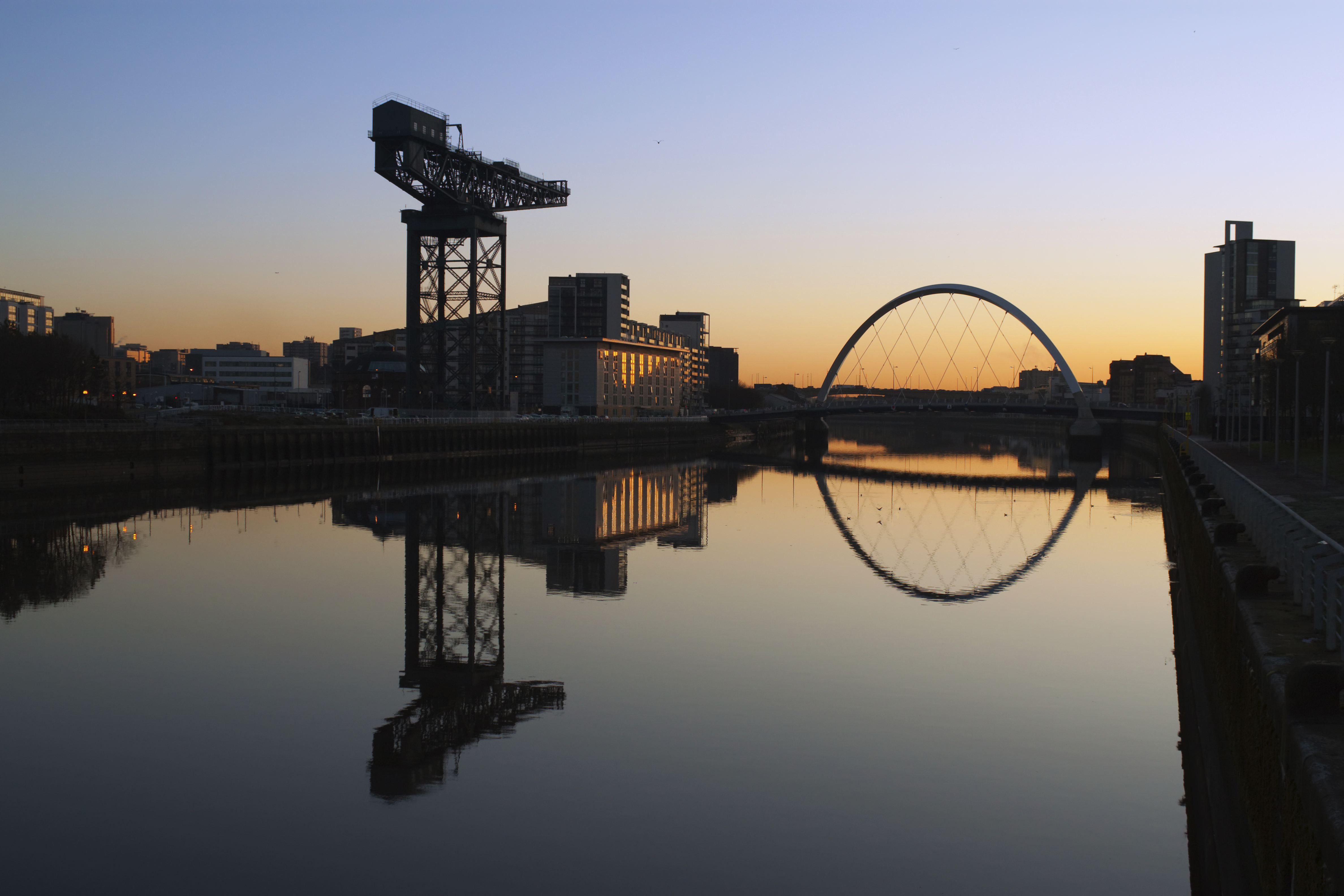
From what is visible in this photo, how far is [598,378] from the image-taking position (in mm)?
130125

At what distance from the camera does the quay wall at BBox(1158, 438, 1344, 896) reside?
5.62m

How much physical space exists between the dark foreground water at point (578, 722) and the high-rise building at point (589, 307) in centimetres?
12855

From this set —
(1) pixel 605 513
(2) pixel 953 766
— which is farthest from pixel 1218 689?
(1) pixel 605 513

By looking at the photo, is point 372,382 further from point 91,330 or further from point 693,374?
point 693,374

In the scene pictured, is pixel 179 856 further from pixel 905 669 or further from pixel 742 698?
pixel 905 669

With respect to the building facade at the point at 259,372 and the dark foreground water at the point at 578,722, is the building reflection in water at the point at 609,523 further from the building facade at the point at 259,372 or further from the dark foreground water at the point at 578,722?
the building facade at the point at 259,372

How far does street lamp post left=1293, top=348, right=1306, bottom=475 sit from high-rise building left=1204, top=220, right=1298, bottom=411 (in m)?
67.2

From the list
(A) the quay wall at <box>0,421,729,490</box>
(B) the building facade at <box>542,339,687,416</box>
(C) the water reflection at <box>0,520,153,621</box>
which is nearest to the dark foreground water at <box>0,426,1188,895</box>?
(C) the water reflection at <box>0,520,153,621</box>

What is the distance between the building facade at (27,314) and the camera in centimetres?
13788

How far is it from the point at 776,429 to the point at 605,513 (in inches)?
4044

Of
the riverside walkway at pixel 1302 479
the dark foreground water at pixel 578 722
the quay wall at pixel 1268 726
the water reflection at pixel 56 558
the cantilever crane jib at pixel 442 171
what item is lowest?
the dark foreground water at pixel 578 722

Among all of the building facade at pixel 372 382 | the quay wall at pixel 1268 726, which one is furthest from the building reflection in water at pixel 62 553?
the building facade at pixel 372 382

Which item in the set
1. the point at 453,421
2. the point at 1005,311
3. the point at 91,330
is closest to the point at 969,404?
the point at 1005,311

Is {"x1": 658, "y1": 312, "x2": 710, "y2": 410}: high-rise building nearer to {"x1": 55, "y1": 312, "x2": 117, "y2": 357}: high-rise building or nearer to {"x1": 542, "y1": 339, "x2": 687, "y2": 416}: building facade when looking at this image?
{"x1": 542, "y1": 339, "x2": 687, "y2": 416}: building facade
